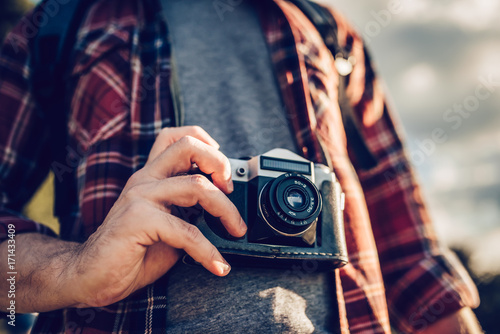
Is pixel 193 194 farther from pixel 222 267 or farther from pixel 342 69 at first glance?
pixel 342 69

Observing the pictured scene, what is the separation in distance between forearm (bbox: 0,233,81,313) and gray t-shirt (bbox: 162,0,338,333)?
23cm

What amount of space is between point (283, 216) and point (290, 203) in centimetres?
4

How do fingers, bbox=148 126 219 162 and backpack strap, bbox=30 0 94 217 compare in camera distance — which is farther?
backpack strap, bbox=30 0 94 217

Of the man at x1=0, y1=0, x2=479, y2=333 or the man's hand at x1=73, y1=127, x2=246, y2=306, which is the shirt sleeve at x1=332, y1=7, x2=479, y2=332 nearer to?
the man at x1=0, y1=0, x2=479, y2=333

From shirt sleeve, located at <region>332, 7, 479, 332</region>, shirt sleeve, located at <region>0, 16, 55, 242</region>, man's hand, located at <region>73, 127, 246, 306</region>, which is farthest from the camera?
shirt sleeve, located at <region>332, 7, 479, 332</region>

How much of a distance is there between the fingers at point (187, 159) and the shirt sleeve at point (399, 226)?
0.84m

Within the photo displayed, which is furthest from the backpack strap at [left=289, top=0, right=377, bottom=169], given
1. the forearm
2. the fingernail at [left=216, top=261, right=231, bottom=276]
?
the forearm

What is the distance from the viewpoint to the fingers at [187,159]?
83cm

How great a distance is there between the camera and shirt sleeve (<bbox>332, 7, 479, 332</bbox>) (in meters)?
1.24

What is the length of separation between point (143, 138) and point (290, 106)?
47cm

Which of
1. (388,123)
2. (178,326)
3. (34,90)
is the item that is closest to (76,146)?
(34,90)

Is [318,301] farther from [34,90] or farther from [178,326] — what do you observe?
[34,90]

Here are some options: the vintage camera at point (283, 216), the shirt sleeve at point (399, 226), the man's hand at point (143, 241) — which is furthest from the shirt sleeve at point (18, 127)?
the shirt sleeve at point (399, 226)

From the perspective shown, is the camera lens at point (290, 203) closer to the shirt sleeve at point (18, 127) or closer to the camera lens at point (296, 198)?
the camera lens at point (296, 198)
